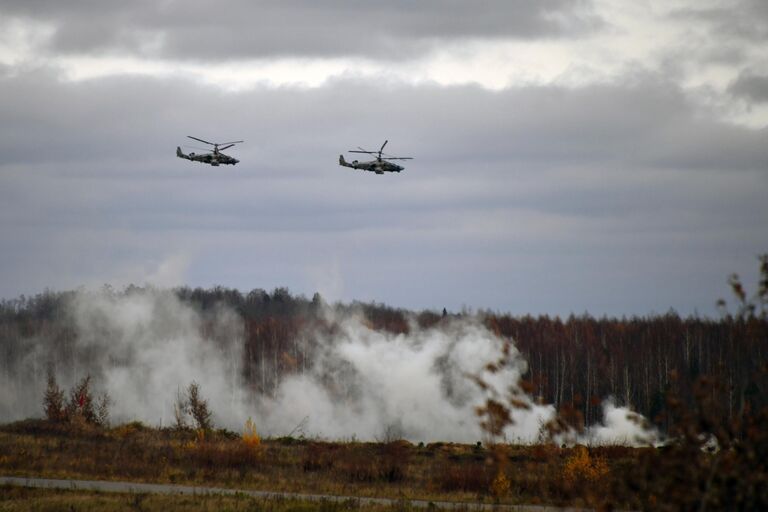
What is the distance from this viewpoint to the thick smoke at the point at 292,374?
8950 centimetres

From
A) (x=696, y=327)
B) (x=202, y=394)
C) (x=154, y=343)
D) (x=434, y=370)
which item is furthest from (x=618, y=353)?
(x=154, y=343)

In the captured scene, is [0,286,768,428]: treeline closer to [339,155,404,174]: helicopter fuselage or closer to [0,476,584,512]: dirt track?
[339,155,404,174]: helicopter fuselage

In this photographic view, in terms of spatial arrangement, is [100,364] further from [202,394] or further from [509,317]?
[509,317]

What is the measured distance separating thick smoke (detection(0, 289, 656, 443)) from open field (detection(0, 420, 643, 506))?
2207 cm

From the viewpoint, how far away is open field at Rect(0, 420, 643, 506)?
113ft

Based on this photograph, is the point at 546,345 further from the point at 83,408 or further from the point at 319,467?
the point at 319,467

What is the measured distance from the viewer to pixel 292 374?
11081 cm

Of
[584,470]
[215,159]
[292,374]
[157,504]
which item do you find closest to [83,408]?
[215,159]

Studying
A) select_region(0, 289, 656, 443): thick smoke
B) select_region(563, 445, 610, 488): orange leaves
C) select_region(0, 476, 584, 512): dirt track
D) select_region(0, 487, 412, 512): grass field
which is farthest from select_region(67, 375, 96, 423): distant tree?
select_region(563, 445, 610, 488): orange leaves

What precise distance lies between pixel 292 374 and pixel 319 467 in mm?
69057

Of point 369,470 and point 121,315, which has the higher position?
point 121,315

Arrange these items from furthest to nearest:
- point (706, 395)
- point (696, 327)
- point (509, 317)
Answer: point (509, 317) < point (696, 327) < point (706, 395)

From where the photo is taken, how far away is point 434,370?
93.9 meters

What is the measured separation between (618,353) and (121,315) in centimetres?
6684
